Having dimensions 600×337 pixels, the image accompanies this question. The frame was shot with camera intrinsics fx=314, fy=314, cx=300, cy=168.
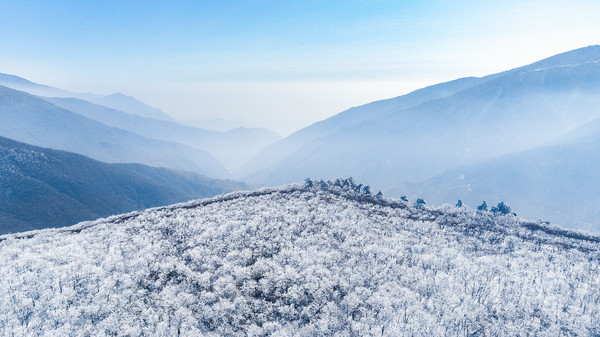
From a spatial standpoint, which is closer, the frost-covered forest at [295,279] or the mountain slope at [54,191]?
the frost-covered forest at [295,279]

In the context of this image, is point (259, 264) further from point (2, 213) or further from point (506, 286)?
point (2, 213)

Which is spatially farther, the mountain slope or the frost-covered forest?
the mountain slope

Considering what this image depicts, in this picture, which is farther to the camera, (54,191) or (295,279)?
(54,191)

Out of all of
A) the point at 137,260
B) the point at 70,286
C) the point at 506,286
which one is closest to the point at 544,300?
the point at 506,286
